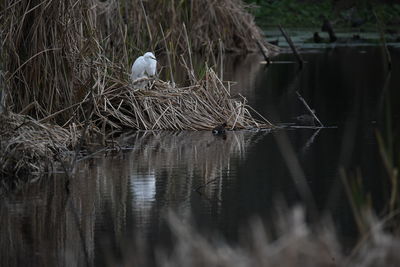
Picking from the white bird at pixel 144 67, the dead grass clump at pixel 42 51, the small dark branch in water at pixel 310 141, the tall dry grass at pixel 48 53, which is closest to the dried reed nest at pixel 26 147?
the tall dry grass at pixel 48 53

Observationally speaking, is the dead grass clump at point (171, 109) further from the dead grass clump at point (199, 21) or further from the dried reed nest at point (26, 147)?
the dead grass clump at point (199, 21)

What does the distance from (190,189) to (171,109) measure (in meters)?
3.42

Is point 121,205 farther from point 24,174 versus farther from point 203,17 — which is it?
point 203,17

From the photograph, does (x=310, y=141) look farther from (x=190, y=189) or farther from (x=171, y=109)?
(x=190, y=189)

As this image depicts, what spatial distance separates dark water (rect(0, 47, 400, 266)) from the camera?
243 inches

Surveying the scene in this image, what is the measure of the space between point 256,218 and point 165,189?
4.00ft

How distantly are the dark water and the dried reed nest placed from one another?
21 centimetres

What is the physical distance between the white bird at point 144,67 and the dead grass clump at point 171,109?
606mm

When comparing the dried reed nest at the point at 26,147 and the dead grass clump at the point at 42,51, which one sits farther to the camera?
the dead grass clump at the point at 42,51

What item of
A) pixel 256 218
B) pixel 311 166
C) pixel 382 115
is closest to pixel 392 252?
pixel 256 218

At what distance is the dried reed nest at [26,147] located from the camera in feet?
25.8

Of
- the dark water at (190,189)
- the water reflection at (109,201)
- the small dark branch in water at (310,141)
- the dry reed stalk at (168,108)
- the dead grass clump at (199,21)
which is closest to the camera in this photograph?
the water reflection at (109,201)

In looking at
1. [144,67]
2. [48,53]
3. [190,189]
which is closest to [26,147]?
[190,189]

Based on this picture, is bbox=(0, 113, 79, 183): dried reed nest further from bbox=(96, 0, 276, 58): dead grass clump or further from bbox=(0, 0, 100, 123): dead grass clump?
bbox=(96, 0, 276, 58): dead grass clump
